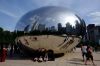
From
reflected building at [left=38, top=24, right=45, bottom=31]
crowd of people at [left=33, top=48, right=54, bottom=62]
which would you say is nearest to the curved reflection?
reflected building at [left=38, top=24, right=45, bottom=31]

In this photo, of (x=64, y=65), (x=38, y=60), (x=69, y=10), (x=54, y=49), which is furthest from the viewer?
(x=69, y=10)

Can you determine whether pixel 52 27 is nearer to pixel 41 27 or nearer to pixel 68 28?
pixel 41 27

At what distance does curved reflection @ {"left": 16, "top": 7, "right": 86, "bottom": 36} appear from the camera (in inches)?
774

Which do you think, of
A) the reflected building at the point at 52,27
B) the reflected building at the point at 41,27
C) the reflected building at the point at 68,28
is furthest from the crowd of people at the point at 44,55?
the reflected building at the point at 68,28

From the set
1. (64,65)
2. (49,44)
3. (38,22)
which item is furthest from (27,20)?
(64,65)

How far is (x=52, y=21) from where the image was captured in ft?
64.7

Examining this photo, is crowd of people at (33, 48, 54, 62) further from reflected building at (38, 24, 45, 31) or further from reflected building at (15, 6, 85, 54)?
reflected building at (38, 24, 45, 31)

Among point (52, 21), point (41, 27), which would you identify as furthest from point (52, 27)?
point (41, 27)

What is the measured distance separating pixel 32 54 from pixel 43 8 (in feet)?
14.3

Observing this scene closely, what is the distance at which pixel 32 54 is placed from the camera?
73.6 ft

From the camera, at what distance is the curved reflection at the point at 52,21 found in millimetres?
19672

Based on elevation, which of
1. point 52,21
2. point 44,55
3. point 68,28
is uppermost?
point 52,21

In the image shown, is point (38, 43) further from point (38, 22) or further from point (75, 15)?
point (75, 15)

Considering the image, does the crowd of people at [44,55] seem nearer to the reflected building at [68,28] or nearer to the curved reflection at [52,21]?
the curved reflection at [52,21]
